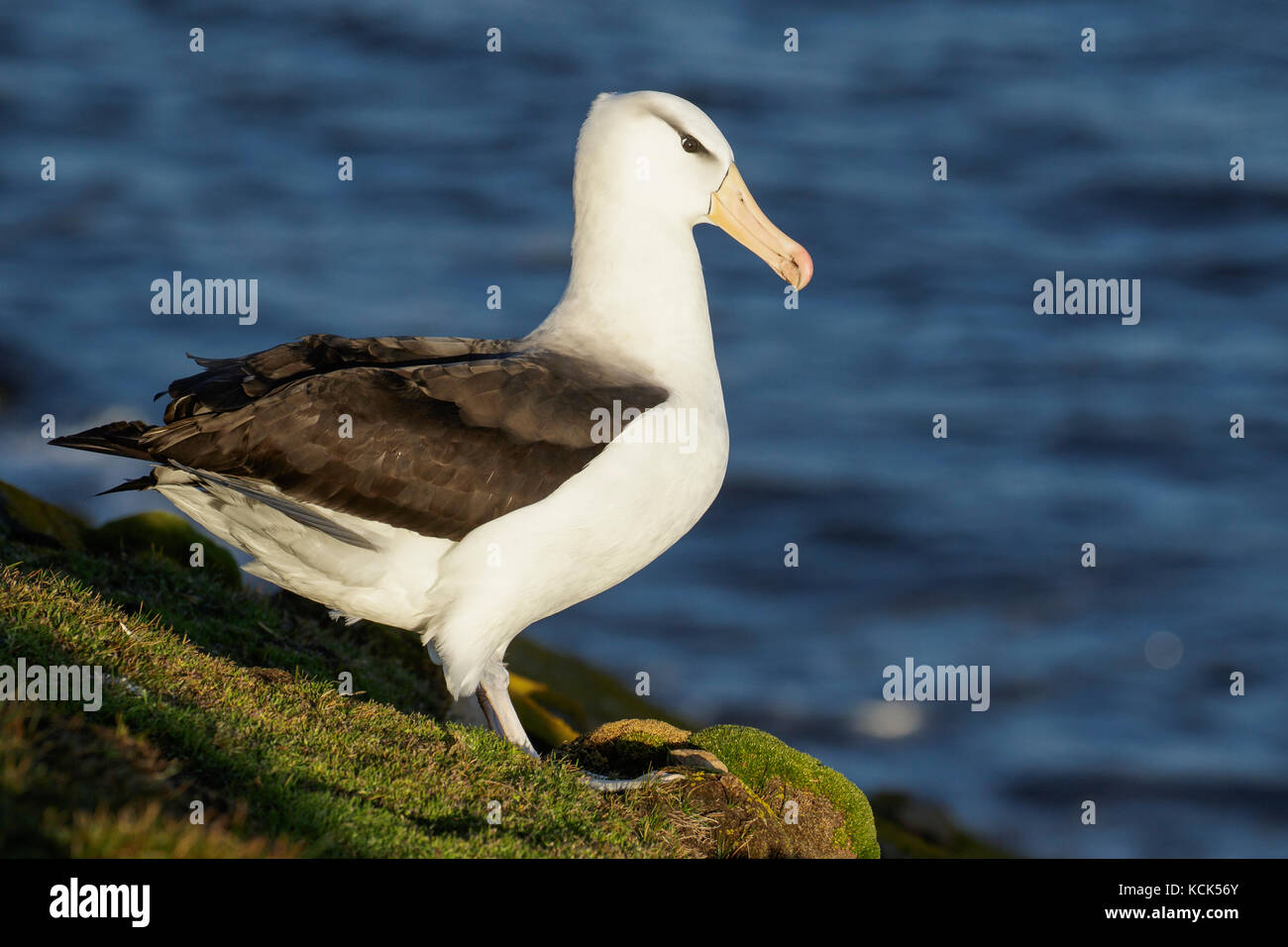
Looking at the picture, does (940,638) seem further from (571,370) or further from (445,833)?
(445,833)

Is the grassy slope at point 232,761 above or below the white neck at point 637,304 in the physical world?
below

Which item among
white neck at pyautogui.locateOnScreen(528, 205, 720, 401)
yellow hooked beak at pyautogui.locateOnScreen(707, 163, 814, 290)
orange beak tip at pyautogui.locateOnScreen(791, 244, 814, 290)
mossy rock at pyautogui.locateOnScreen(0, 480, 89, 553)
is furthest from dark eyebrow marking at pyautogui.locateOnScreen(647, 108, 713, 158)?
mossy rock at pyautogui.locateOnScreen(0, 480, 89, 553)

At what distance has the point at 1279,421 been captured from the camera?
1496 centimetres

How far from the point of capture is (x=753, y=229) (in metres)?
6.90

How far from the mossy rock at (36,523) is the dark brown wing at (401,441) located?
2052mm

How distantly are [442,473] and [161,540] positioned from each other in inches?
138

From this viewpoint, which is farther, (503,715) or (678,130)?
(678,130)

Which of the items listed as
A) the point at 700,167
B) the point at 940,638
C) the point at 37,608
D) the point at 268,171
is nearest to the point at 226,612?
the point at 37,608

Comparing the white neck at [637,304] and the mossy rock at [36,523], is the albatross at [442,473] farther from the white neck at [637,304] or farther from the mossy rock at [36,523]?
the mossy rock at [36,523]

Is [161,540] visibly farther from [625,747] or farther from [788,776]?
[788,776]

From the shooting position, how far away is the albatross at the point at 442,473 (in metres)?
5.63

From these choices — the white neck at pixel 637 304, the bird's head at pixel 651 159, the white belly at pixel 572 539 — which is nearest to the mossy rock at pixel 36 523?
the white belly at pixel 572 539

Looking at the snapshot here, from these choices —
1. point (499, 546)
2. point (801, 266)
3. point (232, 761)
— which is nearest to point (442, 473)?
point (499, 546)
